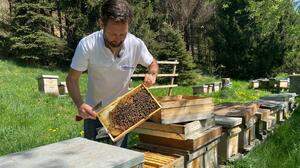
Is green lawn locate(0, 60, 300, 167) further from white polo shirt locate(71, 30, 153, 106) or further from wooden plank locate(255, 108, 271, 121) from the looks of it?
white polo shirt locate(71, 30, 153, 106)

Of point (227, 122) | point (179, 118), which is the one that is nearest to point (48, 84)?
point (227, 122)

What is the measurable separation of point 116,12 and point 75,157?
133cm

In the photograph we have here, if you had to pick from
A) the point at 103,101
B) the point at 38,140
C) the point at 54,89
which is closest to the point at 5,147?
the point at 38,140

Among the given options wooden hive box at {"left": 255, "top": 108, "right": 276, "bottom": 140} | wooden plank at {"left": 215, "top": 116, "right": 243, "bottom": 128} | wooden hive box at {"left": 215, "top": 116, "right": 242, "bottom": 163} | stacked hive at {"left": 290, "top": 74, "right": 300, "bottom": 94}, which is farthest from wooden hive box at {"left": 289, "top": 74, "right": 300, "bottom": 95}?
wooden plank at {"left": 215, "top": 116, "right": 243, "bottom": 128}

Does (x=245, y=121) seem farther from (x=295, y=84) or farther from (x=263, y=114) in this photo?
(x=295, y=84)

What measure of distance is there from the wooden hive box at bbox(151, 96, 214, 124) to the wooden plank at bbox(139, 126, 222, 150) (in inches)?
8.0

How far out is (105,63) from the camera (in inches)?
146

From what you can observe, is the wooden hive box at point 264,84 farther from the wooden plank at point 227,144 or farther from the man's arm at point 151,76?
the man's arm at point 151,76

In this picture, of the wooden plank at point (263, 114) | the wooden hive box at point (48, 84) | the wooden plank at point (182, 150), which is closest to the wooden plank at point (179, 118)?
the wooden plank at point (182, 150)

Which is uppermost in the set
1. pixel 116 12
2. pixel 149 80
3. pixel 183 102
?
pixel 116 12

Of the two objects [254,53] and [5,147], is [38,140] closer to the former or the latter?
[5,147]

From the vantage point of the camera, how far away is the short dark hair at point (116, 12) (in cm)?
339

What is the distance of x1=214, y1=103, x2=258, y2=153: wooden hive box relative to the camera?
19.4 ft

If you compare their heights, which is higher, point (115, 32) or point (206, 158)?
point (115, 32)
